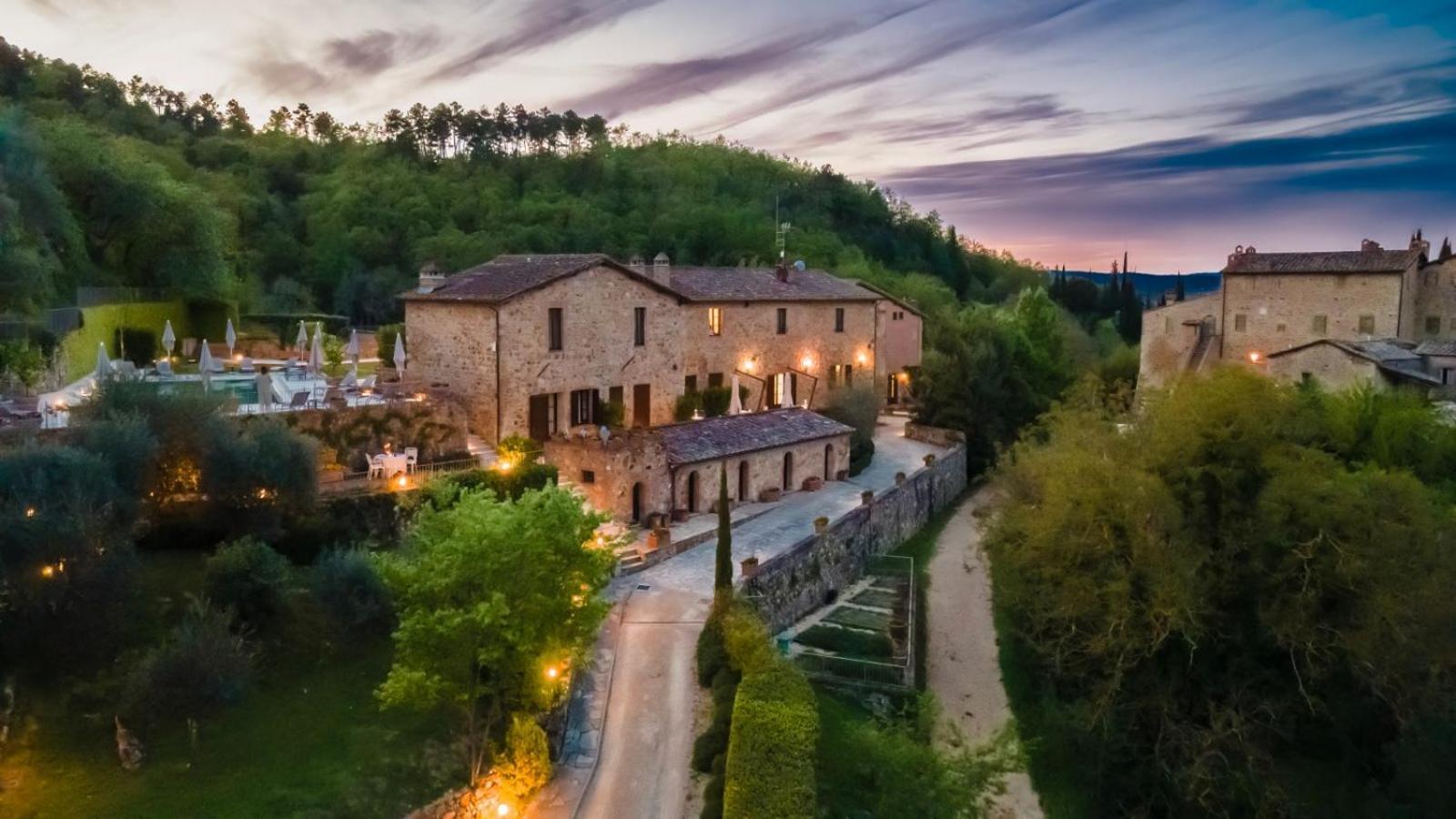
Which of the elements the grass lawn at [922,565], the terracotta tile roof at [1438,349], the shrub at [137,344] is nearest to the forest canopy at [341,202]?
the shrub at [137,344]

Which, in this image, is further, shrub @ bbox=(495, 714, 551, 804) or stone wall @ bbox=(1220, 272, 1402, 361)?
stone wall @ bbox=(1220, 272, 1402, 361)

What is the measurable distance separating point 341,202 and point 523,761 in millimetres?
48971

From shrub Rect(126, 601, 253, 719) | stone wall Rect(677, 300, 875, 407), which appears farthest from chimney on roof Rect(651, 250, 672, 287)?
shrub Rect(126, 601, 253, 719)

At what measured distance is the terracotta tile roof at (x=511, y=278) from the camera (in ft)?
84.8

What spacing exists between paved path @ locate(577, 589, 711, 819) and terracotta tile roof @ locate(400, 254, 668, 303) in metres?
10.1

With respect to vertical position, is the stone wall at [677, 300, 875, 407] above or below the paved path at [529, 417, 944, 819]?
above

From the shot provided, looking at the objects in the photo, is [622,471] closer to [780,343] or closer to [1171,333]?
[780,343]

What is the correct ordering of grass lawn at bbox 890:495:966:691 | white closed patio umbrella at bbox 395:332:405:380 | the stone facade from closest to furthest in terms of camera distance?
grass lawn at bbox 890:495:966:691, white closed patio umbrella at bbox 395:332:405:380, the stone facade

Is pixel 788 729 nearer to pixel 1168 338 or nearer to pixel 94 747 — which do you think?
pixel 94 747

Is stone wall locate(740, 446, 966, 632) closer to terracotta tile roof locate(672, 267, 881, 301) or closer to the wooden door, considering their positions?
the wooden door

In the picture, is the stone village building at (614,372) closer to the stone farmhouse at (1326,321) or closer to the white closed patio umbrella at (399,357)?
the white closed patio umbrella at (399,357)

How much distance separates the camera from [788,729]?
13695mm

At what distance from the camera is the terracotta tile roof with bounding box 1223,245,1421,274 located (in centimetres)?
3584

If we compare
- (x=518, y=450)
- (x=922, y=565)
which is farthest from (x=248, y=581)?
(x=922, y=565)
